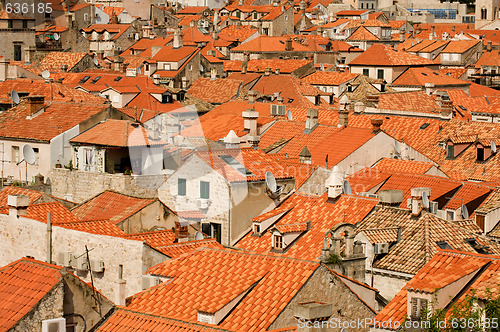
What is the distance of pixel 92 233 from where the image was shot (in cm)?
3281

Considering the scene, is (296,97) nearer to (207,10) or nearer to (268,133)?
(268,133)

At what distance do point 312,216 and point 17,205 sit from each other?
864 cm

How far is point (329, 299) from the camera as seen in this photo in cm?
2697

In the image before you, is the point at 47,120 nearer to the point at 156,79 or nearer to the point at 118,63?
the point at 156,79

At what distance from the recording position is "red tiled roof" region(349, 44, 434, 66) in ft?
320

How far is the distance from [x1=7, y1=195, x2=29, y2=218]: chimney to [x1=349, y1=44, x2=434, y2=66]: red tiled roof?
64.0 m

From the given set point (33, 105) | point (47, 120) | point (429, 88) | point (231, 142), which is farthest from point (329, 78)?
point (231, 142)

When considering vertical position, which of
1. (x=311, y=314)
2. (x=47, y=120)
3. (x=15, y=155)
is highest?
(x=311, y=314)

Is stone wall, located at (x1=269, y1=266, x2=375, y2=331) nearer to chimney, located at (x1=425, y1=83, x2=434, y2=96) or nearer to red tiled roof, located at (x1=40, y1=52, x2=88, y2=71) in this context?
chimney, located at (x1=425, y1=83, x2=434, y2=96)

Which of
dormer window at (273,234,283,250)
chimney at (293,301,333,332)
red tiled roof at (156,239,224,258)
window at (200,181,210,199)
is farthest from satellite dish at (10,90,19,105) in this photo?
→ chimney at (293,301,333,332)

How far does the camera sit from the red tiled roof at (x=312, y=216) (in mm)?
35500

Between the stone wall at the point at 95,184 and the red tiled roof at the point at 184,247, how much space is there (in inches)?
313

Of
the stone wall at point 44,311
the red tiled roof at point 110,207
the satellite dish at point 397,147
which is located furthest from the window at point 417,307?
the satellite dish at point 397,147

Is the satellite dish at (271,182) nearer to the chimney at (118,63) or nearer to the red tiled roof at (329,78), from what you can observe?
the red tiled roof at (329,78)
